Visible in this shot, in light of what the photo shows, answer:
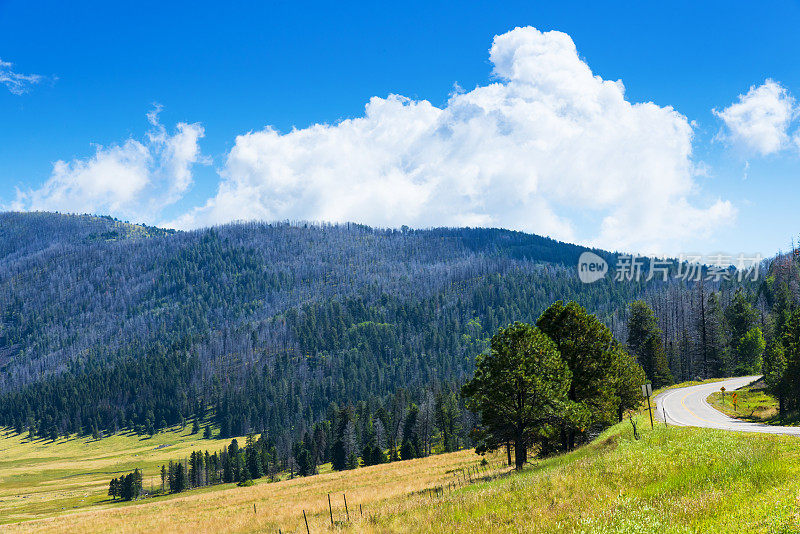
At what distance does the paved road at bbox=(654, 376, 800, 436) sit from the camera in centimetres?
3181

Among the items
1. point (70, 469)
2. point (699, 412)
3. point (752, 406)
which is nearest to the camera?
point (699, 412)

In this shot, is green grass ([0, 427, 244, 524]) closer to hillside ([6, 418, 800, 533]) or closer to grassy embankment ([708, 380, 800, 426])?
hillside ([6, 418, 800, 533])

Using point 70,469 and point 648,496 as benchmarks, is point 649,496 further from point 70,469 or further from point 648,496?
point 70,469

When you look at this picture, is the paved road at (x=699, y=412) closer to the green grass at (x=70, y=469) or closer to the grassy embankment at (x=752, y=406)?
the grassy embankment at (x=752, y=406)

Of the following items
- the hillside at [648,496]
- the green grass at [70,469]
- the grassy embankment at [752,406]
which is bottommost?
the green grass at [70,469]

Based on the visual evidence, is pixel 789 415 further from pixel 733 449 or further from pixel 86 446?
pixel 86 446

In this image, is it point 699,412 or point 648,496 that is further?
point 699,412

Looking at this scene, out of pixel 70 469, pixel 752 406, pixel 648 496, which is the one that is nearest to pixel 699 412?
pixel 752 406

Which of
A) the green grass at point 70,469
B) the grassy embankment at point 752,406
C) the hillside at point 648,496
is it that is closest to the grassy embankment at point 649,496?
the hillside at point 648,496

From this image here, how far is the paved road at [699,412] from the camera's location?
31812 millimetres

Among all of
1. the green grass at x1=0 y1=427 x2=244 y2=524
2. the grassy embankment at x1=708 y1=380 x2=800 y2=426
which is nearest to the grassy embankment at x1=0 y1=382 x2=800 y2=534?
the grassy embankment at x1=708 y1=380 x2=800 y2=426

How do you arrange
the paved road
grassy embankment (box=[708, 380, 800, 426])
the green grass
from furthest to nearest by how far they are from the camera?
1. the green grass
2. grassy embankment (box=[708, 380, 800, 426])
3. the paved road

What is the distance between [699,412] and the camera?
44.3m

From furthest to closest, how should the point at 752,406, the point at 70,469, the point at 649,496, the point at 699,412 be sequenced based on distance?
the point at 70,469, the point at 752,406, the point at 699,412, the point at 649,496
